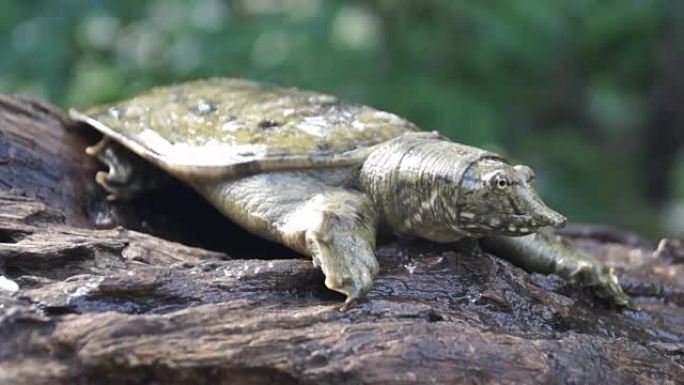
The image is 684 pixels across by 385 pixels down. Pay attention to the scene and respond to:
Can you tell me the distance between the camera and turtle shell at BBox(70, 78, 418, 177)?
97.6 inches

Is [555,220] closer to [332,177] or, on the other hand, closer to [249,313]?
[332,177]

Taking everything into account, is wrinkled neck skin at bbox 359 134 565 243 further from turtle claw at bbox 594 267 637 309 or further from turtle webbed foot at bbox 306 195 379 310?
turtle claw at bbox 594 267 637 309

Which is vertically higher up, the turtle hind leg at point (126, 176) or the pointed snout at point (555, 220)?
the turtle hind leg at point (126, 176)

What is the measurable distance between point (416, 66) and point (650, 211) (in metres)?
3.00

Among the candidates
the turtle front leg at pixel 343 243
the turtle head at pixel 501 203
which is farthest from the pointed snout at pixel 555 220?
the turtle front leg at pixel 343 243

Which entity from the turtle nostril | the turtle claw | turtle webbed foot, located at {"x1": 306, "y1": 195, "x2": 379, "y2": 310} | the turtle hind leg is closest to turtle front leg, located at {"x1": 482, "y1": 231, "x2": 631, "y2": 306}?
the turtle claw

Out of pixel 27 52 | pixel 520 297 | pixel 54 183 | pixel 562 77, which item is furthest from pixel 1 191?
pixel 562 77

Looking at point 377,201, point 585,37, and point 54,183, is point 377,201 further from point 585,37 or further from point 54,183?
point 585,37

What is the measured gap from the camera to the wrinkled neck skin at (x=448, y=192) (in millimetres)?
2215

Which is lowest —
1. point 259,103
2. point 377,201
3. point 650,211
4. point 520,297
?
point 650,211

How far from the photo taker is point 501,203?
7.27 feet

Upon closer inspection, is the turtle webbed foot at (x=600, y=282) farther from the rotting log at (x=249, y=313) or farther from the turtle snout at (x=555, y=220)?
the turtle snout at (x=555, y=220)

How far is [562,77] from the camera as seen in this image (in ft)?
24.5

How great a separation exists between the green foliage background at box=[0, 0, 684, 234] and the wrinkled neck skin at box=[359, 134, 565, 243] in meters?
2.15
